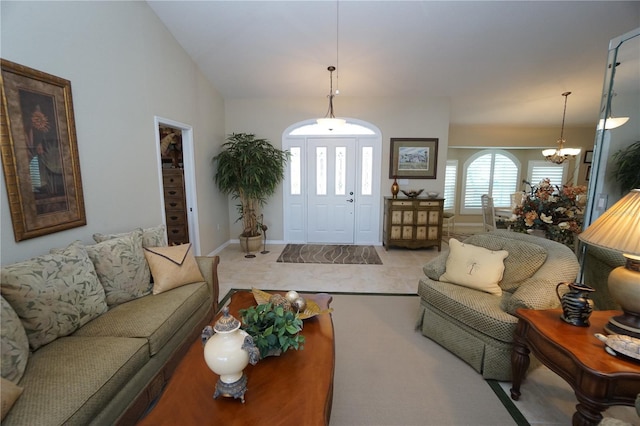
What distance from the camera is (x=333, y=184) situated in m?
5.28

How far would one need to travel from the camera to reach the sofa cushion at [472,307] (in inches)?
69.6

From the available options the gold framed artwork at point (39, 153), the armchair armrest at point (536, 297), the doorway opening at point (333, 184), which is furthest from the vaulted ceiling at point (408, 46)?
the armchair armrest at point (536, 297)

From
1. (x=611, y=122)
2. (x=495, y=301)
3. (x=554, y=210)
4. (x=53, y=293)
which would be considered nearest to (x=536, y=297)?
(x=495, y=301)

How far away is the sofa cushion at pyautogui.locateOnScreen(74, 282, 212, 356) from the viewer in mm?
1647

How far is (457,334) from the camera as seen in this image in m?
2.04

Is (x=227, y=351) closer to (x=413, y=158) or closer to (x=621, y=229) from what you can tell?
(x=621, y=229)

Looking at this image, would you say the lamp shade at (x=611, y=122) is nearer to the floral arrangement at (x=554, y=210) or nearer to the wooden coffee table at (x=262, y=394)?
the floral arrangement at (x=554, y=210)

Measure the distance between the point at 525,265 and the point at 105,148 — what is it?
3.70 meters

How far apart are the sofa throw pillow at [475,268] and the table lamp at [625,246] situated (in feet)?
2.36

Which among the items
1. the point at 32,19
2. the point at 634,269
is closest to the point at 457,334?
the point at 634,269

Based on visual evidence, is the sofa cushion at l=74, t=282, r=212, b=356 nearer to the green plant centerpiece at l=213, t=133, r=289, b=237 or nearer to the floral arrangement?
the green plant centerpiece at l=213, t=133, r=289, b=237

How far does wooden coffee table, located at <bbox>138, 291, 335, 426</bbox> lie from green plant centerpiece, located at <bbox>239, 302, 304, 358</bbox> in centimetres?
9

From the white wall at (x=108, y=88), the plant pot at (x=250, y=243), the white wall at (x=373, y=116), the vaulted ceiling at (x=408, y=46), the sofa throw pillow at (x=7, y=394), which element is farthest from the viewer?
the white wall at (x=373, y=116)

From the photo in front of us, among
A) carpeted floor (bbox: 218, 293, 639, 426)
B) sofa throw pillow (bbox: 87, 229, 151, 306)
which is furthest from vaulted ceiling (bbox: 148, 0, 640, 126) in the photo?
carpeted floor (bbox: 218, 293, 639, 426)
